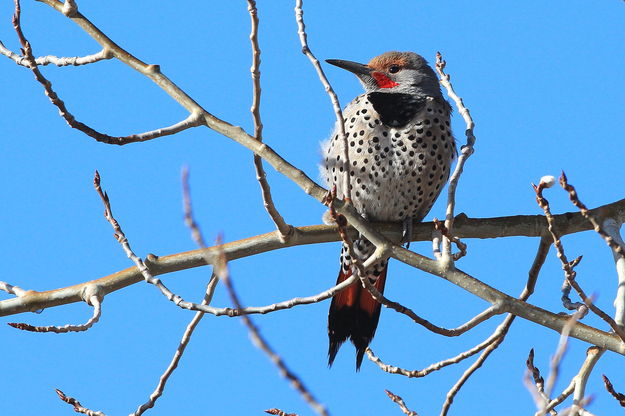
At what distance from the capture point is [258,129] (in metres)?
4.07

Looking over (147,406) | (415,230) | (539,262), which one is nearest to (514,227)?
(539,262)

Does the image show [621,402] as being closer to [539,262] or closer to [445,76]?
[539,262]

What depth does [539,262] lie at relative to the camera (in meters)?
4.79

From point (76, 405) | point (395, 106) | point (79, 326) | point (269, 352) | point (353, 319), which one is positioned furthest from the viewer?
point (395, 106)

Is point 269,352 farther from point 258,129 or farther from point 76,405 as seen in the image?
point 76,405

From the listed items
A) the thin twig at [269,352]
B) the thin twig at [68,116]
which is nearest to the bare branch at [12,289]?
the thin twig at [68,116]

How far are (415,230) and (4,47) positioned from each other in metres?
2.34

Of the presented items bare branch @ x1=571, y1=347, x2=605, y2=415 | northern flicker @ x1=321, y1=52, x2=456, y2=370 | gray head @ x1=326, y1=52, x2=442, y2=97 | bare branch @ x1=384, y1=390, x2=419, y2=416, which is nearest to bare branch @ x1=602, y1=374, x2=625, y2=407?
bare branch @ x1=571, y1=347, x2=605, y2=415

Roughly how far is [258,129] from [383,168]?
1.67m

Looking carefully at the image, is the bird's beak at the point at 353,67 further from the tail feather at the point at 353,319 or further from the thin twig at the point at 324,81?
the thin twig at the point at 324,81

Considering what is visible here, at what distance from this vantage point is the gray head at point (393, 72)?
618cm

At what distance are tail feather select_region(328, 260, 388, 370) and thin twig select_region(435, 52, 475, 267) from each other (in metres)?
1.41

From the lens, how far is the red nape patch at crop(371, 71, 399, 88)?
20.4 feet

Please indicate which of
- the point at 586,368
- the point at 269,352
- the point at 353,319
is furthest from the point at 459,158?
the point at 269,352
